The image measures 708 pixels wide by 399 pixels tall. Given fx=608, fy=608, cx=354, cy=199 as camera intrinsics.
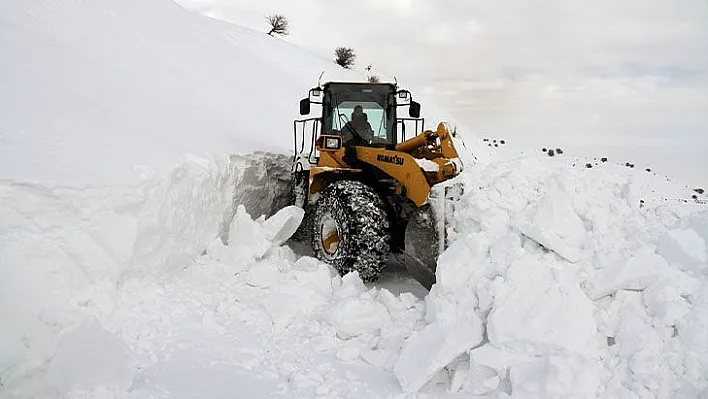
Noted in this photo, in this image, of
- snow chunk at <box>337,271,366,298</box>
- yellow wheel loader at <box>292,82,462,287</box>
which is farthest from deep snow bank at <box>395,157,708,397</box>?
snow chunk at <box>337,271,366,298</box>

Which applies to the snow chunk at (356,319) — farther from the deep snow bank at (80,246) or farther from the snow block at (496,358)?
the deep snow bank at (80,246)

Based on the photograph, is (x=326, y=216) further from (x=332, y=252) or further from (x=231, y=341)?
(x=231, y=341)

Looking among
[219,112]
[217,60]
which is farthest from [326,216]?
[217,60]

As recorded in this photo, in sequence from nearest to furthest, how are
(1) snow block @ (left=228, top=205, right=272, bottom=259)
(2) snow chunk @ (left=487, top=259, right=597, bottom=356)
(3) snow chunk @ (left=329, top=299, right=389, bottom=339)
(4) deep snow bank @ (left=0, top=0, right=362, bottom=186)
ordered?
(2) snow chunk @ (left=487, top=259, right=597, bottom=356) → (3) snow chunk @ (left=329, top=299, right=389, bottom=339) → (4) deep snow bank @ (left=0, top=0, right=362, bottom=186) → (1) snow block @ (left=228, top=205, right=272, bottom=259)

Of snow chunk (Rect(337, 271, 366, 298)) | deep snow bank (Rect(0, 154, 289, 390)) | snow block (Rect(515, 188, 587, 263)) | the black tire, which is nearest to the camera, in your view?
deep snow bank (Rect(0, 154, 289, 390))

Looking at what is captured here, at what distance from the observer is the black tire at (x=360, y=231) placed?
613 centimetres

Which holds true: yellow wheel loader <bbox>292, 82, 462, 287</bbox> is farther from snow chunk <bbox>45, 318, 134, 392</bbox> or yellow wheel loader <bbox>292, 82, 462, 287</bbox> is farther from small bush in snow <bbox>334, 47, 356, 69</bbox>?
small bush in snow <bbox>334, 47, 356, 69</bbox>

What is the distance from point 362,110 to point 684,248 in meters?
4.75

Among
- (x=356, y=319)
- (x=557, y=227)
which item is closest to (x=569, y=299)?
(x=557, y=227)

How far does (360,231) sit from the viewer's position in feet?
20.1

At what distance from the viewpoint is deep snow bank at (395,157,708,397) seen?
12.1 feet

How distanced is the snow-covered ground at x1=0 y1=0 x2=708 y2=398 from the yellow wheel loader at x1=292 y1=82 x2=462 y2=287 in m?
0.29

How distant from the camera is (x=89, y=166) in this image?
219 inches

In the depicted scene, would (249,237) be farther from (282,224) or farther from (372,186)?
(372,186)
